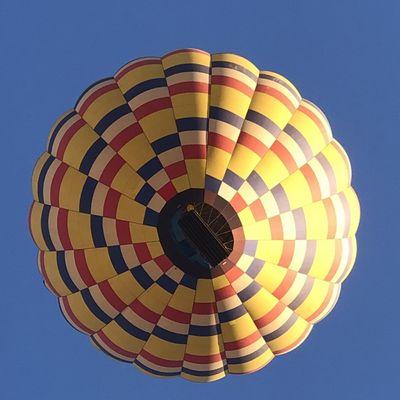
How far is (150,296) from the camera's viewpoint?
46.0 ft

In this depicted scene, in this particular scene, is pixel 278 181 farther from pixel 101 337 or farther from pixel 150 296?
pixel 101 337

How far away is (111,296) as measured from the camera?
14516 millimetres

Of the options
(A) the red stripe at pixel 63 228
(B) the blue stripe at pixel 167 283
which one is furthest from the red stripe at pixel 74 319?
(B) the blue stripe at pixel 167 283

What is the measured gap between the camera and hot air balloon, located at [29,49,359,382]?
44.6ft

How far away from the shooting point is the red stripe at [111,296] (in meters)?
14.4

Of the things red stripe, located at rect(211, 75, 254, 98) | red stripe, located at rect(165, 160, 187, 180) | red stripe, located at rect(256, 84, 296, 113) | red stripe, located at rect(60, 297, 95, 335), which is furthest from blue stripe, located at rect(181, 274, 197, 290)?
red stripe, located at rect(256, 84, 296, 113)

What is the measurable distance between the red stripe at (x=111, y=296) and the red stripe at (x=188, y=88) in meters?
3.68

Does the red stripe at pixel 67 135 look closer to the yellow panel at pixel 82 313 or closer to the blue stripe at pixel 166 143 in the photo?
the blue stripe at pixel 166 143

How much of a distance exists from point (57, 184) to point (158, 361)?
392cm

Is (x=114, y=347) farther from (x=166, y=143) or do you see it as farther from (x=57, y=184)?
(x=166, y=143)

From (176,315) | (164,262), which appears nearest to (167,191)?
(164,262)

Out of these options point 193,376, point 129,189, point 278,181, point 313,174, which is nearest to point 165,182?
point 129,189

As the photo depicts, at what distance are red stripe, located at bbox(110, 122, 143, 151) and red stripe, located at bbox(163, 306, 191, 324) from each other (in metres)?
3.01

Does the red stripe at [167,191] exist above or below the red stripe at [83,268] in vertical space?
above
